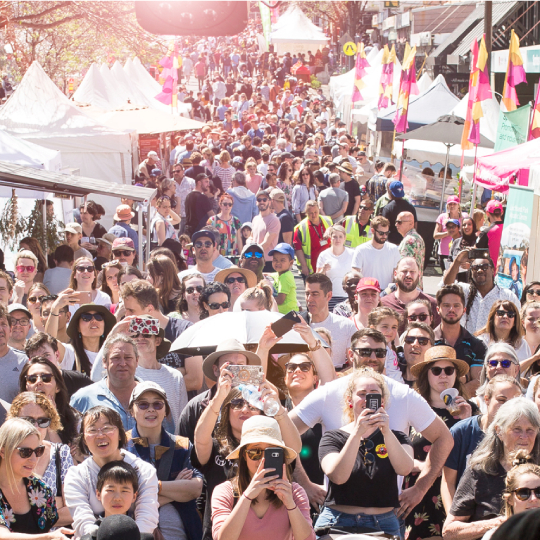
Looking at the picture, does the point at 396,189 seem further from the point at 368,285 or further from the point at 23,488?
the point at 23,488

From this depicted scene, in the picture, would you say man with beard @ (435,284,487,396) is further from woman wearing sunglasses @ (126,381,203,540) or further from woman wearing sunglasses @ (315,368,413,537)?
woman wearing sunglasses @ (126,381,203,540)

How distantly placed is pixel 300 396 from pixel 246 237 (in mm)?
5997

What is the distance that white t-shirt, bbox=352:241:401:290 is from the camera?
343 inches

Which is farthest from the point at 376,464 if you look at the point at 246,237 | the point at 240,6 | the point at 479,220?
the point at 479,220

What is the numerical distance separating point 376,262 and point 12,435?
5.30 meters

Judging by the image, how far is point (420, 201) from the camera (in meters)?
16.7

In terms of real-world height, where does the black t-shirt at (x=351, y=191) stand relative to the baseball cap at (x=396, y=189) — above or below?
below

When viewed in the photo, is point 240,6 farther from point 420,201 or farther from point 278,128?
point 278,128

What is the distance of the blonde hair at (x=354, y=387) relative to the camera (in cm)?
434

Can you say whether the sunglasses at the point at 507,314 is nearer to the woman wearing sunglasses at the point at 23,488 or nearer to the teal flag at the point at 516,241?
the teal flag at the point at 516,241

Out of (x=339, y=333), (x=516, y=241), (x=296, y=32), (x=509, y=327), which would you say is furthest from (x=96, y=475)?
(x=296, y=32)

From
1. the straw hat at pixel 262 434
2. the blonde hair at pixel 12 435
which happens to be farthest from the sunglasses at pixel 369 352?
the blonde hair at pixel 12 435

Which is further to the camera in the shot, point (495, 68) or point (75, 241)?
point (495, 68)

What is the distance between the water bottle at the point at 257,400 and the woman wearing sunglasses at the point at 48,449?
3.54 ft
